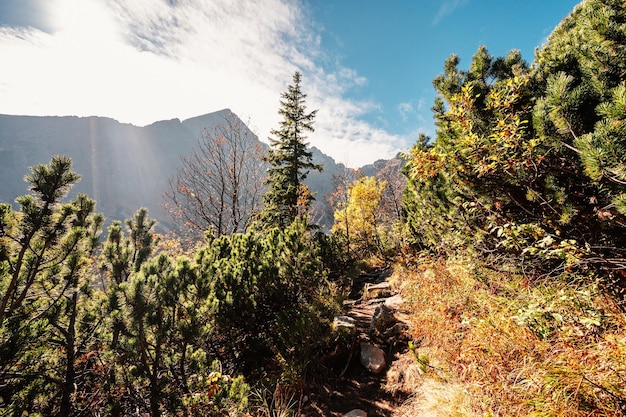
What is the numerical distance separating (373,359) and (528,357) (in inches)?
112

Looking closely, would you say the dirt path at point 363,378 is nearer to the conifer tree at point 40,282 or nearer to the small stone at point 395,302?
the small stone at point 395,302

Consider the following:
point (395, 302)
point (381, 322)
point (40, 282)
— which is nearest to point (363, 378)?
point (381, 322)

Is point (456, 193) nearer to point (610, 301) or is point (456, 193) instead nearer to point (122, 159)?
point (610, 301)

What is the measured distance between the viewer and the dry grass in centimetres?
206

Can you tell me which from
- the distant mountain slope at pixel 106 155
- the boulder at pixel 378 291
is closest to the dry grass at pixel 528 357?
the boulder at pixel 378 291

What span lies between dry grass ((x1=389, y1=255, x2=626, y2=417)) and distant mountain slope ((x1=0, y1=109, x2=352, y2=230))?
112294 mm

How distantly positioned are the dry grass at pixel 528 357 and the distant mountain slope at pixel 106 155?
11229cm

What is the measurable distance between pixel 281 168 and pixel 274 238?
25.5 feet

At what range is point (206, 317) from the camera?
168 inches

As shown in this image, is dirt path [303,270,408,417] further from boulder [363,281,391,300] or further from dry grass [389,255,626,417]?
boulder [363,281,391,300]

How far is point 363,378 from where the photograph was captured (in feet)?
15.5

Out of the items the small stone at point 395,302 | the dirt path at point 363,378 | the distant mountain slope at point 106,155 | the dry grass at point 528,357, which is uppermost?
the distant mountain slope at point 106,155

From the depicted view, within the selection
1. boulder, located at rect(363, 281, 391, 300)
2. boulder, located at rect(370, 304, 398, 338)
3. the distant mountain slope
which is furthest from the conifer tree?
the distant mountain slope

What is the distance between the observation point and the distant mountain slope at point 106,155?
12019 cm
